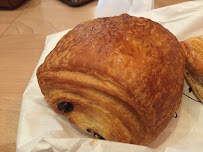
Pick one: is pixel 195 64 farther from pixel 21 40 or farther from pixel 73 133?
pixel 21 40

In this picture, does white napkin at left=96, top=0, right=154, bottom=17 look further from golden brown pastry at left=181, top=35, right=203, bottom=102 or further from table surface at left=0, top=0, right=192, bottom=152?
golden brown pastry at left=181, top=35, right=203, bottom=102

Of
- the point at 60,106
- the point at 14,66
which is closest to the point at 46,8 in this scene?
the point at 14,66

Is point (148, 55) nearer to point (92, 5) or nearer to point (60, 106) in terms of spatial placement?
point (60, 106)

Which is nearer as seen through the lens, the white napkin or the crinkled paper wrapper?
the crinkled paper wrapper

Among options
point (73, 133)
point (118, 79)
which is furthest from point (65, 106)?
point (118, 79)

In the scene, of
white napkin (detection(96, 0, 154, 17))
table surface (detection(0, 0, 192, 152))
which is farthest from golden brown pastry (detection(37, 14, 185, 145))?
white napkin (detection(96, 0, 154, 17))

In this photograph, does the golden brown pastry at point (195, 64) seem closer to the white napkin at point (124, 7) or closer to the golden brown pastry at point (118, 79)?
the golden brown pastry at point (118, 79)

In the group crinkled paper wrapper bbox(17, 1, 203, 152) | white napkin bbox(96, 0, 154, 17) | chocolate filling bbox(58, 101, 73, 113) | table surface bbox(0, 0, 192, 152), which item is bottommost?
table surface bbox(0, 0, 192, 152)
